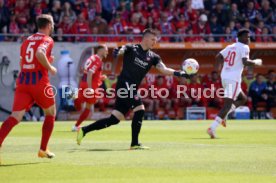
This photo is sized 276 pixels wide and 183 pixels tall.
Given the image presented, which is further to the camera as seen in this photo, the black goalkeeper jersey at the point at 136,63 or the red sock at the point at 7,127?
the black goalkeeper jersey at the point at 136,63

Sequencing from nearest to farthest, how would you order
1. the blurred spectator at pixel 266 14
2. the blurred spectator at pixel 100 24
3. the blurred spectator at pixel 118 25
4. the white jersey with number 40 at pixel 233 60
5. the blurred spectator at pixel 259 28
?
the white jersey with number 40 at pixel 233 60 < the blurred spectator at pixel 100 24 < the blurred spectator at pixel 118 25 < the blurred spectator at pixel 259 28 < the blurred spectator at pixel 266 14

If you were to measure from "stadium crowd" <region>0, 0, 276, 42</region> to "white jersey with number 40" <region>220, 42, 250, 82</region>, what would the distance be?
45.4 ft

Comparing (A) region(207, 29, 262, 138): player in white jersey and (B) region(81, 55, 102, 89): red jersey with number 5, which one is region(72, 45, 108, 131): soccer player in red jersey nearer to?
(B) region(81, 55, 102, 89): red jersey with number 5

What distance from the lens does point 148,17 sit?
115ft

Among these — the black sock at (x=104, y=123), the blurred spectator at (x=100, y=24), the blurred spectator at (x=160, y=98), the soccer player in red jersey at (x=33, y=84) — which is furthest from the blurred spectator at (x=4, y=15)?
the soccer player in red jersey at (x=33, y=84)

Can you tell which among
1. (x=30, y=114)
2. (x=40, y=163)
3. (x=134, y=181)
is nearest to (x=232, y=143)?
(x=40, y=163)

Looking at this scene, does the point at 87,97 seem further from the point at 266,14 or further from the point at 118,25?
the point at 266,14

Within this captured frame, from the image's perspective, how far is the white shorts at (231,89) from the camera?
19.8 meters

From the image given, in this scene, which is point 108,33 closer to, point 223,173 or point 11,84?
point 11,84

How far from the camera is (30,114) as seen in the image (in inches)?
1281

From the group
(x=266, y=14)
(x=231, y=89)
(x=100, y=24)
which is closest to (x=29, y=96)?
(x=231, y=89)

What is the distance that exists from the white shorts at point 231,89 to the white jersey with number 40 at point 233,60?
128mm

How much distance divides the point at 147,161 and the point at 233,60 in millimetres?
8065

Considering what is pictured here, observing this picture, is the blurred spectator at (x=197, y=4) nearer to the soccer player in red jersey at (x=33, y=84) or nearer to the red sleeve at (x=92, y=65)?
the red sleeve at (x=92, y=65)
